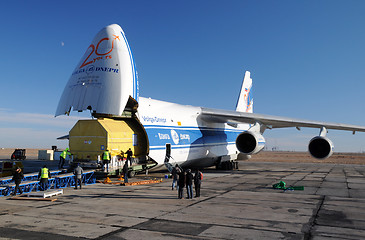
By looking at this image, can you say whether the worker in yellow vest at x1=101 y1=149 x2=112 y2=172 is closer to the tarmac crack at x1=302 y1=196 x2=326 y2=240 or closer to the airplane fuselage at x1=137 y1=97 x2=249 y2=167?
the airplane fuselage at x1=137 y1=97 x2=249 y2=167

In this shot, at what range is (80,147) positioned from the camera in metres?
15.2

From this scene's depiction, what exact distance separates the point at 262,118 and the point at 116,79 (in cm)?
973

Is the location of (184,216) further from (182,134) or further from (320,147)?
(320,147)

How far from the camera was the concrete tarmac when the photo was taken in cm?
587

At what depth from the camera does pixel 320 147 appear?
1814 cm

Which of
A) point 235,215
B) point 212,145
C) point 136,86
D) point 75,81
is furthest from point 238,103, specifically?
point 235,215

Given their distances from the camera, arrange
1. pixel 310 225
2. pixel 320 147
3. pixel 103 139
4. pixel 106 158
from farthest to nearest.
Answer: pixel 320 147 → pixel 103 139 → pixel 106 158 → pixel 310 225

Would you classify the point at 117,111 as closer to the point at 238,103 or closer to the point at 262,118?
the point at 262,118

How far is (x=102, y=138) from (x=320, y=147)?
40.4 feet

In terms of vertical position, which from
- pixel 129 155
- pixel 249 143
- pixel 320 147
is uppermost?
pixel 249 143

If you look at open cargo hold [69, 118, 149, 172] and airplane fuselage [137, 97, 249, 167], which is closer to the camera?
open cargo hold [69, 118, 149, 172]

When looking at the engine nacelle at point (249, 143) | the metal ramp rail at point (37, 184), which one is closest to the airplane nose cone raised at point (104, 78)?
the metal ramp rail at point (37, 184)

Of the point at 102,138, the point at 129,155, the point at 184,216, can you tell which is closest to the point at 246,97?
the point at 129,155

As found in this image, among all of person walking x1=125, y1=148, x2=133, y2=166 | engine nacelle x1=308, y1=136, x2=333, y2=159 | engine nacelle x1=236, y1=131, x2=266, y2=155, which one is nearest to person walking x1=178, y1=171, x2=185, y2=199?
person walking x1=125, y1=148, x2=133, y2=166
